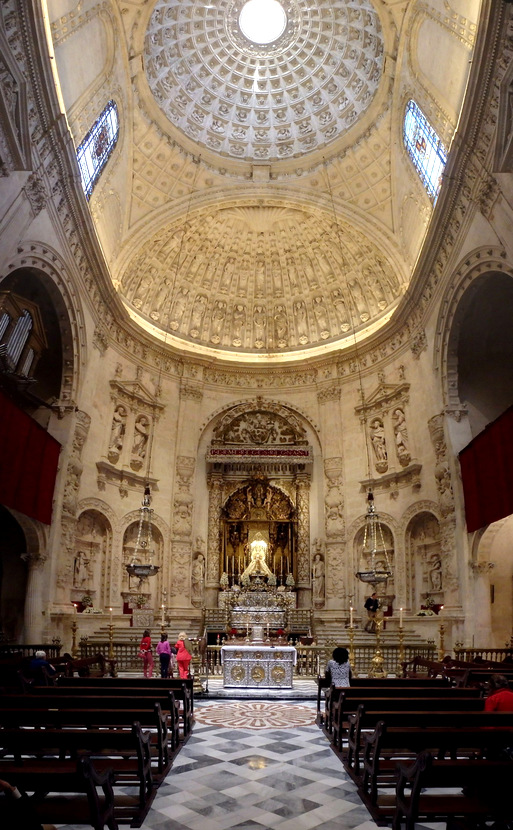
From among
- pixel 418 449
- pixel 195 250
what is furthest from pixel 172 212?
pixel 418 449

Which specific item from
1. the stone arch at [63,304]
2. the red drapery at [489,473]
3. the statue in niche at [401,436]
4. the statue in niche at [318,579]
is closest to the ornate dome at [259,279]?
the statue in niche at [401,436]

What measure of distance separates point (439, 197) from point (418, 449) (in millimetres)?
9779

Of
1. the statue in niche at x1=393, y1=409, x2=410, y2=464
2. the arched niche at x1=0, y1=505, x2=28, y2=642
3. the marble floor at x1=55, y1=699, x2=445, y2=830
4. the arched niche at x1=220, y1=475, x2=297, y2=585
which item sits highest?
the statue in niche at x1=393, y1=409, x2=410, y2=464

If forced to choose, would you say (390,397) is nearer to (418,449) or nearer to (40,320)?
(418,449)

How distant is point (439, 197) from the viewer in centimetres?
1848

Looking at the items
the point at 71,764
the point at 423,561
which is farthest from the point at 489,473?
the point at 71,764

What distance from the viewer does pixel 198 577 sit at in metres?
26.6

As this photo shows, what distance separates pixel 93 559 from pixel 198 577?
5.31 meters

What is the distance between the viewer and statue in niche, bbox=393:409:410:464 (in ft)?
79.8

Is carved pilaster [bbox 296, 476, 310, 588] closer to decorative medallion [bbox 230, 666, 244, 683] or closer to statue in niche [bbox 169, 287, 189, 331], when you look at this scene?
statue in niche [bbox 169, 287, 189, 331]

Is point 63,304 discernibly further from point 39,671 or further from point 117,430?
point 39,671

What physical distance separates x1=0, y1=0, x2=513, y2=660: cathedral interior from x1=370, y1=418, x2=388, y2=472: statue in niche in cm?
10

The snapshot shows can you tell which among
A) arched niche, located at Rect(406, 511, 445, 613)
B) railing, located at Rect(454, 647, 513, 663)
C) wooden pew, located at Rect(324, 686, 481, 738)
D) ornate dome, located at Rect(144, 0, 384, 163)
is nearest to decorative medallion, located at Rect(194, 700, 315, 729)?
wooden pew, located at Rect(324, 686, 481, 738)

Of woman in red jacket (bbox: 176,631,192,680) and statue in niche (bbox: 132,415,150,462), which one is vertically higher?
statue in niche (bbox: 132,415,150,462)
